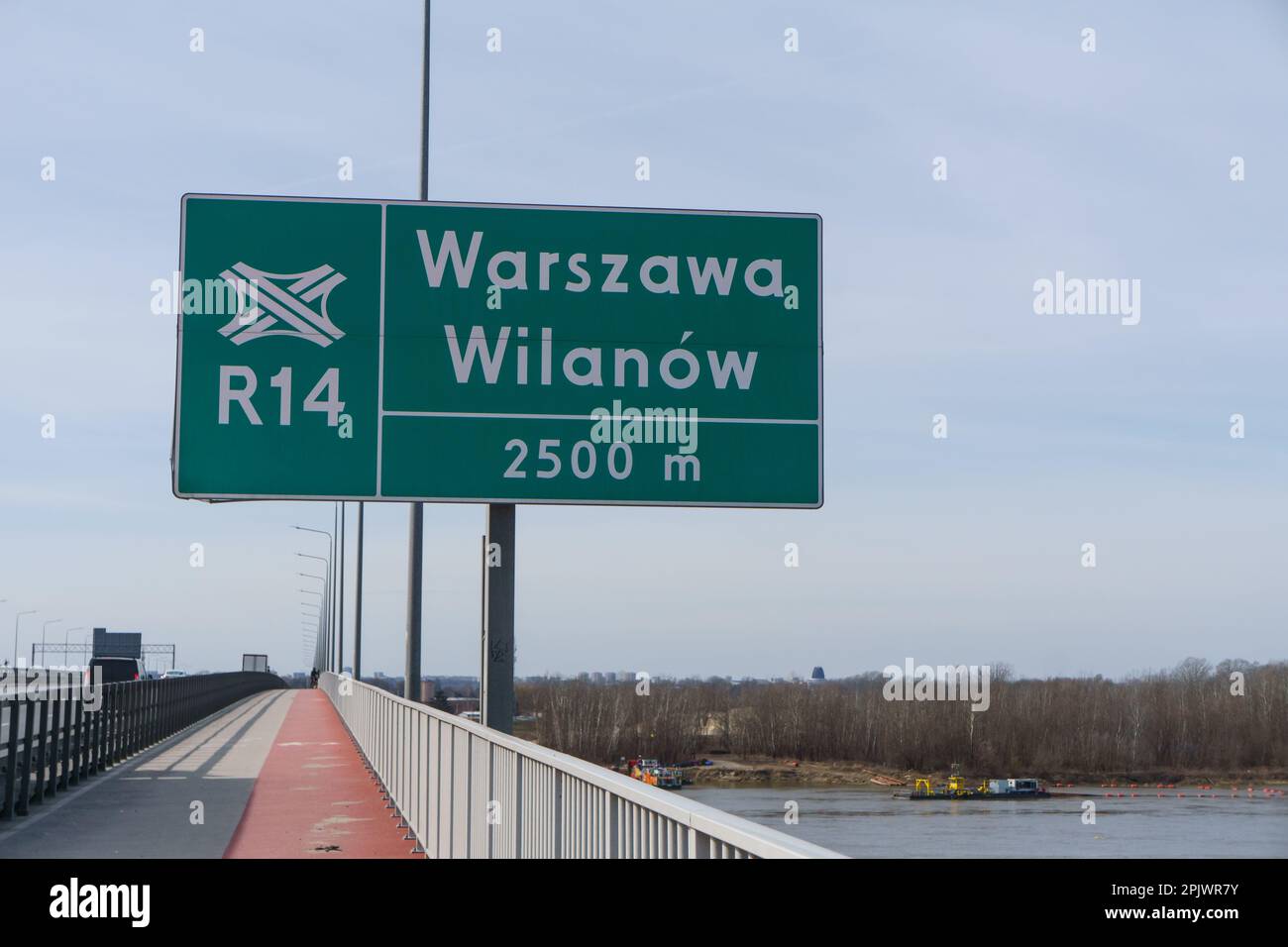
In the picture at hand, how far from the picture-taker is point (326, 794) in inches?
738

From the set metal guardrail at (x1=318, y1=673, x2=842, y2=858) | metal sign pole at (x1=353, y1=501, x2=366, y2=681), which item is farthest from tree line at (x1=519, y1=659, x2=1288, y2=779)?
metal guardrail at (x1=318, y1=673, x2=842, y2=858)

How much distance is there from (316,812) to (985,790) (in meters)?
77.3

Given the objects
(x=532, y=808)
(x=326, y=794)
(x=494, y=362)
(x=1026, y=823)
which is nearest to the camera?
(x=532, y=808)

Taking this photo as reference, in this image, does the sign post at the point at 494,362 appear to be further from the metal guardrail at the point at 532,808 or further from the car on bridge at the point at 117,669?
the car on bridge at the point at 117,669

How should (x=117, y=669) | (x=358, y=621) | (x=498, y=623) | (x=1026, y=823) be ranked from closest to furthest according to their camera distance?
(x=498, y=623) < (x=358, y=621) < (x=117, y=669) < (x=1026, y=823)

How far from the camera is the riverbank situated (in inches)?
3506

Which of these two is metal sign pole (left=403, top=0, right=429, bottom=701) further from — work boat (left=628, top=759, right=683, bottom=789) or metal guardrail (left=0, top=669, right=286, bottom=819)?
work boat (left=628, top=759, right=683, bottom=789)

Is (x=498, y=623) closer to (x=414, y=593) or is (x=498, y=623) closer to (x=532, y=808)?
(x=532, y=808)

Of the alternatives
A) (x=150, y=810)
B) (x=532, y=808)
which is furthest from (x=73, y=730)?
(x=532, y=808)

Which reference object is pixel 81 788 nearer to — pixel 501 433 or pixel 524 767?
pixel 501 433
